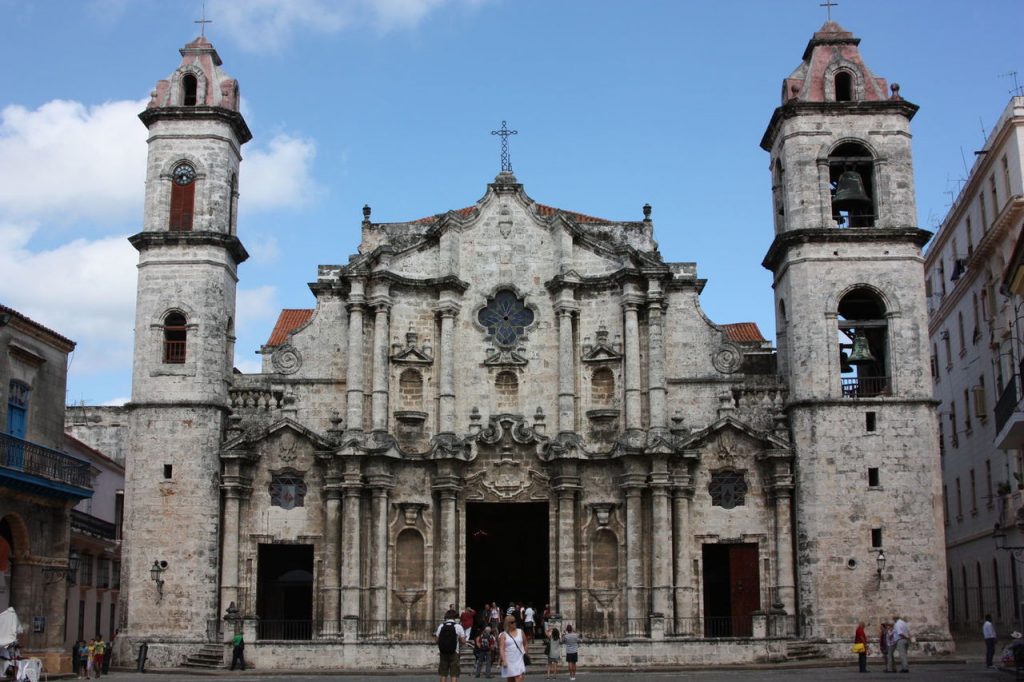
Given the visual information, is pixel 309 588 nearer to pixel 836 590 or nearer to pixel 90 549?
pixel 90 549

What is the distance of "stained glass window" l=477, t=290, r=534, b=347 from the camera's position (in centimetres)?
3759

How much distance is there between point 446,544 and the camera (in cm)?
3522

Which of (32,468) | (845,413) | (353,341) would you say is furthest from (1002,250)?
(32,468)

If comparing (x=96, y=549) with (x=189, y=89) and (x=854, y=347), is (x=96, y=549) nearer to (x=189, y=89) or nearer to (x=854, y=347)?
(x=189, y=89)

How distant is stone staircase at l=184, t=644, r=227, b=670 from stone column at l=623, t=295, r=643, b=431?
489 inches

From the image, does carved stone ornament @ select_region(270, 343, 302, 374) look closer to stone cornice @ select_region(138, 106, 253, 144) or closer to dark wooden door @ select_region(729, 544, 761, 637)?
stone cornice @ select_region(138, 106, 253, 144)

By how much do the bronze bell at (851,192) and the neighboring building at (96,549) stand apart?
22.9 m

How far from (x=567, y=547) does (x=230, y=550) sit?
913 cm

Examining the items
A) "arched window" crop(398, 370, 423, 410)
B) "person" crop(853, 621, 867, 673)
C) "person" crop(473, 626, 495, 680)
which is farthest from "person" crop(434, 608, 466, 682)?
"arched window" crop(398, 370, 423, 410)

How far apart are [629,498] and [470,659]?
615 centimetres

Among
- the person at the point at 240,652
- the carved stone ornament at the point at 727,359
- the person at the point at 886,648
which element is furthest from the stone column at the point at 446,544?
the person at the point at 886,648

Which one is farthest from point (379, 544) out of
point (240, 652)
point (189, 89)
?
point (189, 89)

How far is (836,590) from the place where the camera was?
110 ft

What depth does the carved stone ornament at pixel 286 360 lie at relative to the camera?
36.9 metres
